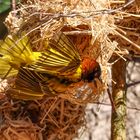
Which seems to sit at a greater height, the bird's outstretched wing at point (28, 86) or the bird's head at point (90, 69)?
the bird's head at point (90, 69)

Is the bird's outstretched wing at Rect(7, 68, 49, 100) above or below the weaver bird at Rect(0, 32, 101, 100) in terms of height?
below

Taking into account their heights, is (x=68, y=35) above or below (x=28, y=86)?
above

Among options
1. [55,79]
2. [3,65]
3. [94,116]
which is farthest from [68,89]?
[94,116]
